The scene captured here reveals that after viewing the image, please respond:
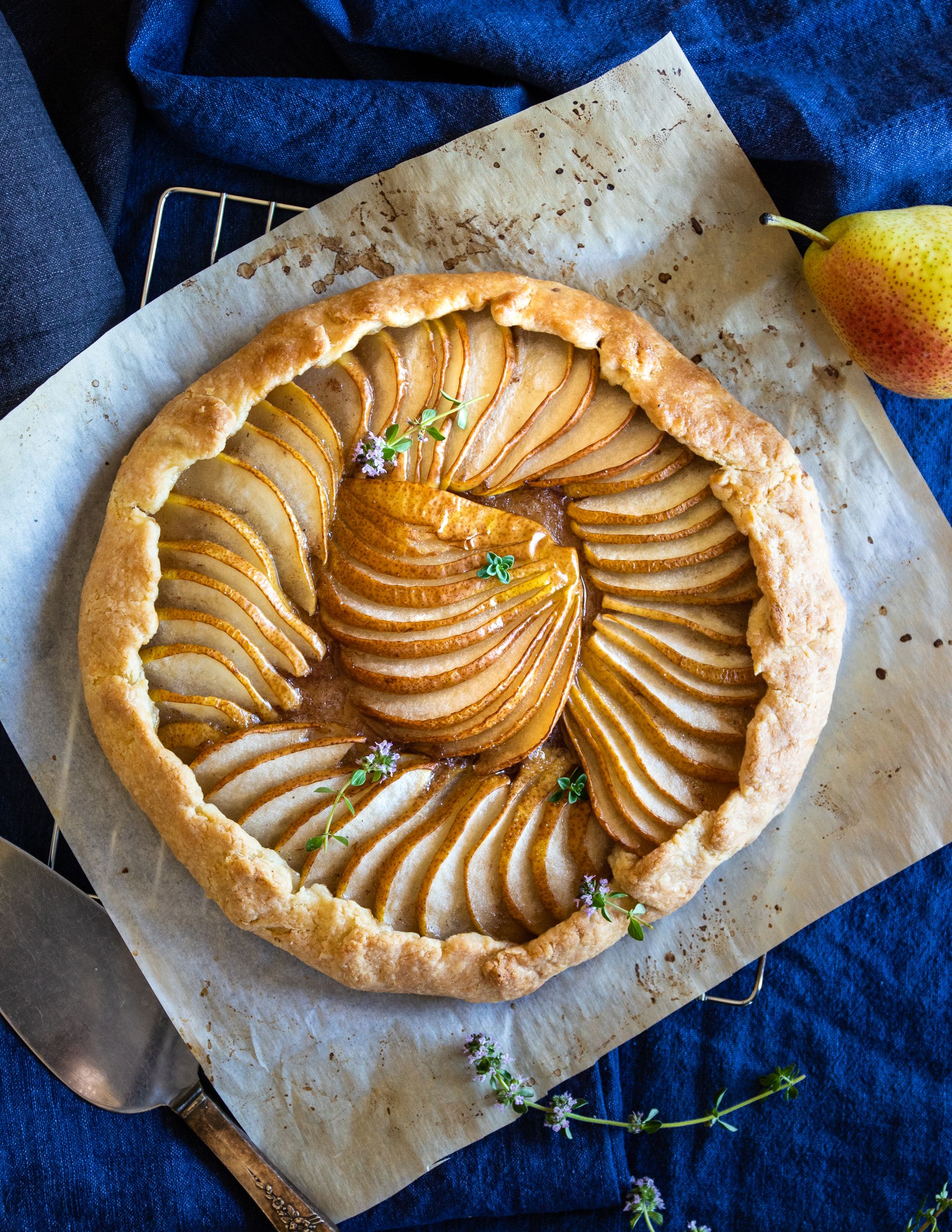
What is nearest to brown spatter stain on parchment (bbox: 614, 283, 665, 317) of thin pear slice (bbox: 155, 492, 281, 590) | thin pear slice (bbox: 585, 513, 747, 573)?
thin pear slice (bbox: 585, 513, 747, 573)

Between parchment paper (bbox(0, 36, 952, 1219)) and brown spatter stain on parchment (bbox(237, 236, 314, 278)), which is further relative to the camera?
brown spatter stain on parchment (bbox(237, 236, 314, 278))

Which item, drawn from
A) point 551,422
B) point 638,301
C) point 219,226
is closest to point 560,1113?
point 551,422

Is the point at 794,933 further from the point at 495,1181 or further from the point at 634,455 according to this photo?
the point at 634,455

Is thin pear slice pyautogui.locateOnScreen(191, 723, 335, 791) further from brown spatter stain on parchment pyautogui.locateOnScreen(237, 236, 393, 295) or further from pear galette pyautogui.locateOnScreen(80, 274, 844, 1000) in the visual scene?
brown spatter stain on parchment pyautogui.locateOnScreen(237, 236, 393, 295)

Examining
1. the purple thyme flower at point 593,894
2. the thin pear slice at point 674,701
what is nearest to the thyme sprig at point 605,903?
the purple thyme flower at point 593,894

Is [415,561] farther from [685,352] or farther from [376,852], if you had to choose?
[685,352]
